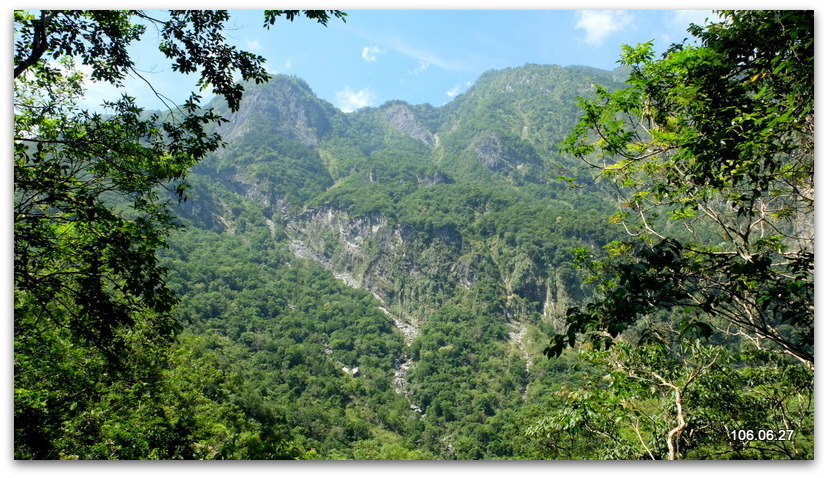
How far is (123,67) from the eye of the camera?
13.1ft

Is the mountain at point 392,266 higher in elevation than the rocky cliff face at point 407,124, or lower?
lower

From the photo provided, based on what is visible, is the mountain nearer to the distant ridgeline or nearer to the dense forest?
the distant ridgeline

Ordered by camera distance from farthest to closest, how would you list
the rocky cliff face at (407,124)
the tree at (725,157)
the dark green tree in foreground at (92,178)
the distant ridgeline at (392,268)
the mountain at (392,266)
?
the rocky cliff face at (407,124)
the mountain at (392,266)
the distant ridgeline at (392,268)
the dark green tree in foreground at (92,178)
the tree at (725,157)

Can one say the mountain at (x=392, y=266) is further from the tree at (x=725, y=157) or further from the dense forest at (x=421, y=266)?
the tree at (x=725, y=157)

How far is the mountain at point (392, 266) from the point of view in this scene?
45688 mm

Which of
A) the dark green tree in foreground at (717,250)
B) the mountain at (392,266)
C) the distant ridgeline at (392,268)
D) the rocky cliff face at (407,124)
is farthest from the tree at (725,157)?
the rocky cliff face at (407,124)

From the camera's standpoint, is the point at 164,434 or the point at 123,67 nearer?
the point at 123,67

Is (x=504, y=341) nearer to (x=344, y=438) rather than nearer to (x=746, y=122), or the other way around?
(x=344, y=438)

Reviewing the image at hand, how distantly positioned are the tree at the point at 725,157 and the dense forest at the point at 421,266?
3 cm

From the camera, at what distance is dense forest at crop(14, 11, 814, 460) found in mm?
3232

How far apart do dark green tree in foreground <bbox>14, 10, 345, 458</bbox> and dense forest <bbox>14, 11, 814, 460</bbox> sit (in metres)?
0.03

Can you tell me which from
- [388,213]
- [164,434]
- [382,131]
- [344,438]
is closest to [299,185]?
[388,213]

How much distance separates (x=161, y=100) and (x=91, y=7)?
3.27 feet

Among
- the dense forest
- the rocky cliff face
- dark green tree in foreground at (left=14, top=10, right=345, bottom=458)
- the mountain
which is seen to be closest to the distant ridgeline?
the mountain
